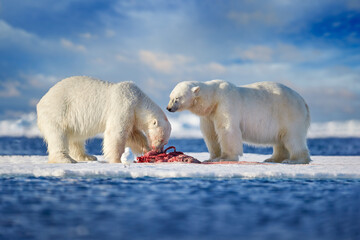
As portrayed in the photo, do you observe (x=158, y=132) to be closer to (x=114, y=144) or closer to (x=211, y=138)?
(x=114, y=144)

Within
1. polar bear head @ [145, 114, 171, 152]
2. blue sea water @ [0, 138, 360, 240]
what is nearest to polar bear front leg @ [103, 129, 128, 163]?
polar bear head @ [145, 114, 171, 152]

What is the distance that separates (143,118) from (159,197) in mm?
3591

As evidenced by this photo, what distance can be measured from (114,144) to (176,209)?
386 centimetres

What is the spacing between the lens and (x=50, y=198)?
3.57 metres

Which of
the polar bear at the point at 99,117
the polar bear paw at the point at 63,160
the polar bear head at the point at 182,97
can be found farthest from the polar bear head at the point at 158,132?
the polar bear paw at the point at 63,160

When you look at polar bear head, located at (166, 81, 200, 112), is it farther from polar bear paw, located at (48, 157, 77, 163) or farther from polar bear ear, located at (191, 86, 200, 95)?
polar bear paw, located at (48, 157, 77, 163)

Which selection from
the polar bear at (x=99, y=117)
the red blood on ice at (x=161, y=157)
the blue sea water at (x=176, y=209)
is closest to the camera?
the blue sea water at (x=176, y=209)

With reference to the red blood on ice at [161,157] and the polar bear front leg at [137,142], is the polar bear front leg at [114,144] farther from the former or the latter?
the polar bear front leg at [137,142]

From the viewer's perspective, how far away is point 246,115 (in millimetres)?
7316

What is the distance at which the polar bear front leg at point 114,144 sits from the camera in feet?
22.2

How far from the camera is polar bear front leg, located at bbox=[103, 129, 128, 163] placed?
6.77 meters

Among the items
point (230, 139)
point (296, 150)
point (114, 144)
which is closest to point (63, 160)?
point (114, 144)

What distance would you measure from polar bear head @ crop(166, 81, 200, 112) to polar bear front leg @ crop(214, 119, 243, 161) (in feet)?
2.42

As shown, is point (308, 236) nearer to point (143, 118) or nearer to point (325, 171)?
point (325, 171)
